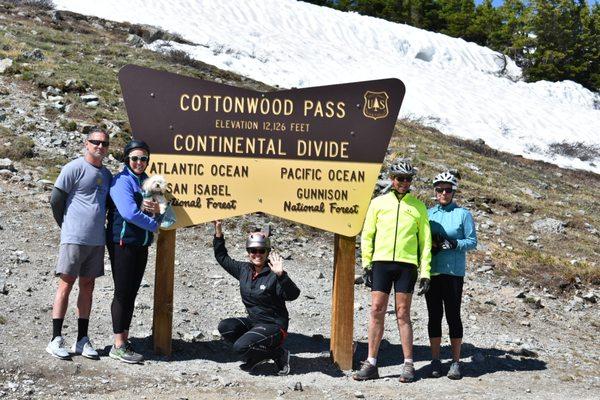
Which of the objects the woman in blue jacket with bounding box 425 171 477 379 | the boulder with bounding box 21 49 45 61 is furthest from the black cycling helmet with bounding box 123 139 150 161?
the boulder with bounding box 21 49 45 61

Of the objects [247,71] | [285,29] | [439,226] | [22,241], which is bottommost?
[22,241]

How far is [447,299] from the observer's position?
22.1ft

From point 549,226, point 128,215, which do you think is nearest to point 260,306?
point 128,215

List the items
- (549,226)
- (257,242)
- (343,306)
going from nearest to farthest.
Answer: (257,242) < (343,306) < (549,226)

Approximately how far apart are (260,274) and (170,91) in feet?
6.00

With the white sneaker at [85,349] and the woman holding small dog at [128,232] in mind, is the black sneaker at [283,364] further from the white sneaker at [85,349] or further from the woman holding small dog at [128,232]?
the white sneaker at [85,349]

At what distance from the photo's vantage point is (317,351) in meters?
7.43

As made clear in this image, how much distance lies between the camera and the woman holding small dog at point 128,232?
6.12m

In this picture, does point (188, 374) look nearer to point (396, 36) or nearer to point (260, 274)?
point (260, 274)

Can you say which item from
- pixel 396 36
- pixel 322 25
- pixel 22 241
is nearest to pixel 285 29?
pixel 322 25

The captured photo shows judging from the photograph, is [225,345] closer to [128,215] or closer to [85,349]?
[85,349]

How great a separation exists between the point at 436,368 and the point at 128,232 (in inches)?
119

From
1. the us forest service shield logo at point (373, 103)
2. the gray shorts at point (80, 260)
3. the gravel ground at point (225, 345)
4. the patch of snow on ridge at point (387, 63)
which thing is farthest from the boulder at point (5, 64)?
the us forest service shield logo at point (373, 103)

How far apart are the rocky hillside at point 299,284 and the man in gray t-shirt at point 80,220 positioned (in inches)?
23.3
